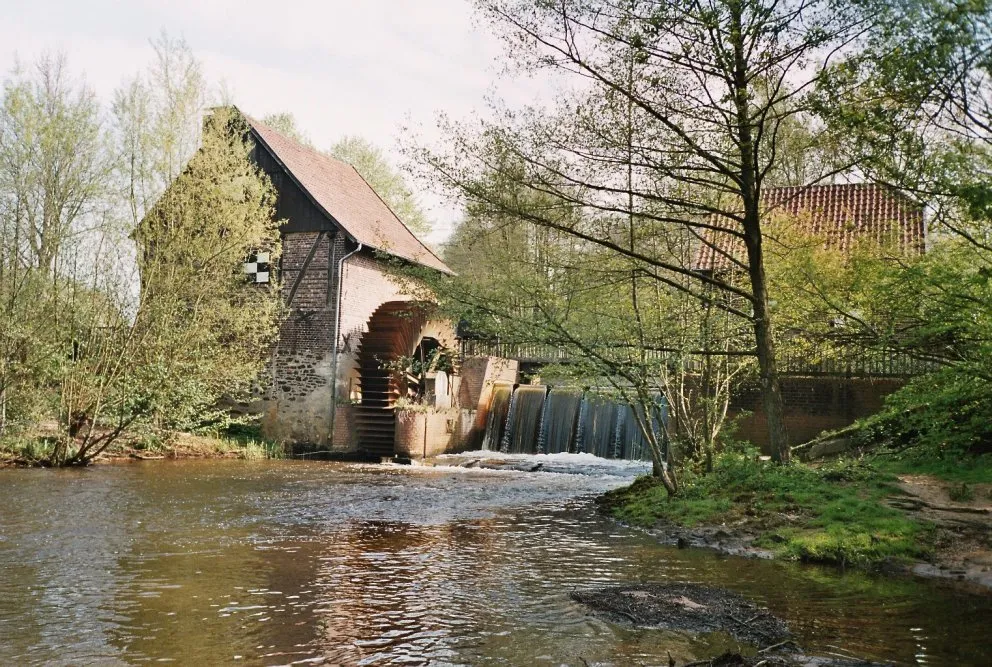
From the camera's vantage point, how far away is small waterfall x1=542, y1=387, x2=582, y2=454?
18.6 meters

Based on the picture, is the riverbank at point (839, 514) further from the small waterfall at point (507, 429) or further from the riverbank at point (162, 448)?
the riverbank at point (162, 448)

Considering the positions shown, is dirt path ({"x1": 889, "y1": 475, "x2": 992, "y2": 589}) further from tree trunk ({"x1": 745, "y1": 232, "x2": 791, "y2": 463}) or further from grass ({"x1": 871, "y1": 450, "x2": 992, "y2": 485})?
tree trunk ({"x1": 745, "y1": 232, "x2": 791, "y2": 463})

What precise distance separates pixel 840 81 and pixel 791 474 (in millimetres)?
4214

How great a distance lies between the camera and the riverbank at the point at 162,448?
1344cm

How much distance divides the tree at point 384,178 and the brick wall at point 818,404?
2022cm

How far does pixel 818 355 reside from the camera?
1041cm

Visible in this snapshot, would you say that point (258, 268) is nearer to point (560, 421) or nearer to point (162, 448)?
point (162, 448)

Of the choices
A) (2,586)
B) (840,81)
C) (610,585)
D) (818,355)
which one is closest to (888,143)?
(840,81)

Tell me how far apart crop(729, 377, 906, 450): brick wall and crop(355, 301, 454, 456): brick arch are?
731 cm

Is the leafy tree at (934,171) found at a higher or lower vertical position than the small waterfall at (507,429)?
higher

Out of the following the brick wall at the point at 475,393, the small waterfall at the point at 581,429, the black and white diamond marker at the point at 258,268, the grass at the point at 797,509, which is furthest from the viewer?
the brick wall at the point at 475,393

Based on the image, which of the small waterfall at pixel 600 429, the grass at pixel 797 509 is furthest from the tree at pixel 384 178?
the grass at pixel 797 509

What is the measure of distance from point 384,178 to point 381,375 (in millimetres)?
16171

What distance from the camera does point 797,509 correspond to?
8.35 meters
